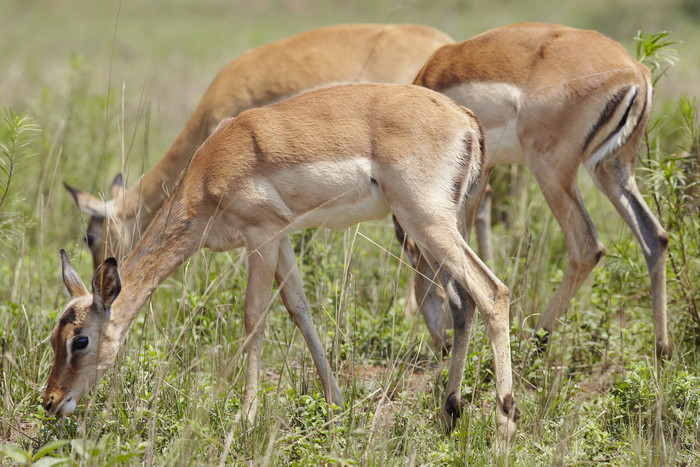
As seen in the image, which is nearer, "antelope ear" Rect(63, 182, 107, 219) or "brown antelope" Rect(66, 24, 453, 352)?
"antelope ear" Rect(63, 182, 107, 219)

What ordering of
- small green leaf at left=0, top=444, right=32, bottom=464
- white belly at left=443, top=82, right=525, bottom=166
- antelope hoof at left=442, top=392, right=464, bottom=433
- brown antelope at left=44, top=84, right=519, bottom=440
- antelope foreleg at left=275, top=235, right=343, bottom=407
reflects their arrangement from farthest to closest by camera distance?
white belly at left=443, top=82, right=525, bottom=166 < antelope foreleg at left=275, top=235, right=343, bottom=407 < antelope hoof at left=442, top=392, right=464, bottom=433 < brown antelope at left=44, top=84, right=519, bottom=440 < small green leaf at left=0, top=444, right=32, bottom=464

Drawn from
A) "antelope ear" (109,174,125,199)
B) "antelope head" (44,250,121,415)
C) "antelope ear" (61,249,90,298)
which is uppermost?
"antelope ear" (61,249,90,298)

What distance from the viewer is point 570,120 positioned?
474 cm

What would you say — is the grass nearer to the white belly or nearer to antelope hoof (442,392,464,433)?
antelope hoof (442,392,464,433)

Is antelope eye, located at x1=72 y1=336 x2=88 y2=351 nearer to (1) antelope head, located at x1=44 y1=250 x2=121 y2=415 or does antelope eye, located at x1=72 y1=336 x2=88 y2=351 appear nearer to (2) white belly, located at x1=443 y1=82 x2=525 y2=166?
(1) antelope head, located at x1=44 y1=250 x2=121 y2=415

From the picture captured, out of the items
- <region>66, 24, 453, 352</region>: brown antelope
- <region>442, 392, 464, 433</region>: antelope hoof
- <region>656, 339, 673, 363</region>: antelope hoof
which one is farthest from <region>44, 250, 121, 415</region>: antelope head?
<region>656, 339, 673, 363</region>: antelope hoof

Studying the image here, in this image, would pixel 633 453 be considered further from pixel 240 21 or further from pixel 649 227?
pixel 240 21

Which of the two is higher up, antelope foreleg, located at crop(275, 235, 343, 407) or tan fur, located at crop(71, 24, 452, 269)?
tan fur, located at crop(71, 24, 452, 269)

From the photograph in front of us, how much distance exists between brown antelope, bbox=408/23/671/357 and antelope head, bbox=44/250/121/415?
5.92 ft

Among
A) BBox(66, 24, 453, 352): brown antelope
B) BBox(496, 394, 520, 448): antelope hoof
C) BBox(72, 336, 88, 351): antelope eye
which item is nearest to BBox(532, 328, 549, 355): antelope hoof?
BBox(496, 394, 520, 448): antelope hoof

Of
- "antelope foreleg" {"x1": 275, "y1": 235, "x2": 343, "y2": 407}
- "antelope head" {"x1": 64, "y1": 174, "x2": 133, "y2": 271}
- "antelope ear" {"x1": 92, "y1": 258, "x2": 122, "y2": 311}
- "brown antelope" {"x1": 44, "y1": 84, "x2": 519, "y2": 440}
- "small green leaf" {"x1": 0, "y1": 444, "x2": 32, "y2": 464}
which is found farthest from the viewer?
"antelope head" {"x1": 64, "y1": 174, "x2": 133, "y2": 271}

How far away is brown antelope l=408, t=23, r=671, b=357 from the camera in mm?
4695

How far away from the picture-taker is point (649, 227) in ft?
15.8

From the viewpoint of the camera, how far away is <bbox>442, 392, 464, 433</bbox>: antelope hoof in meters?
3.90
